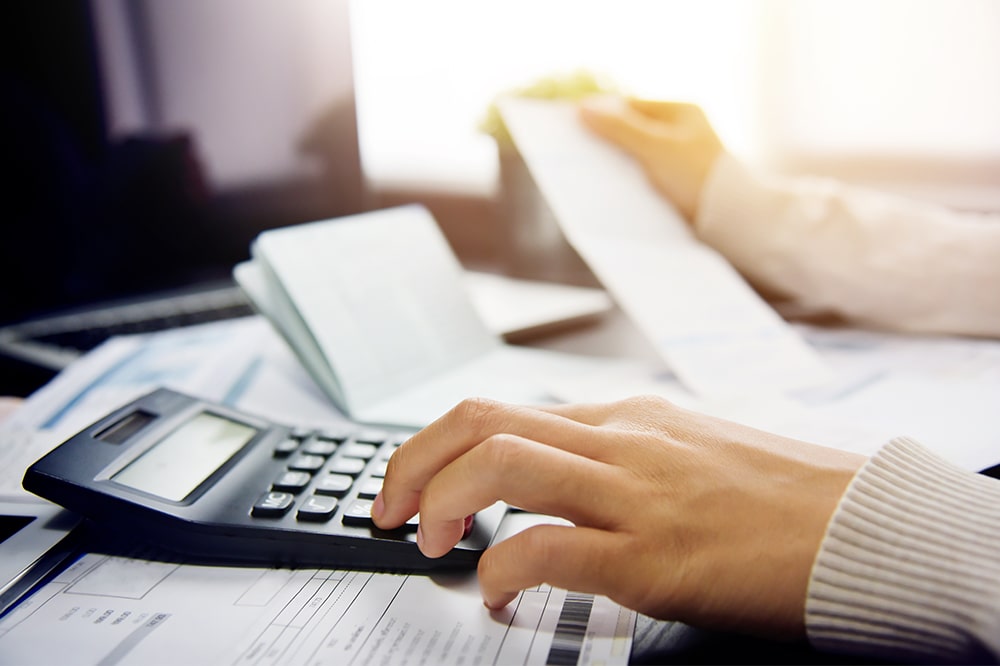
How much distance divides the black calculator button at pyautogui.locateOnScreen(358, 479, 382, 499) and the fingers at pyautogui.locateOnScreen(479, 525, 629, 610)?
9 centimetres

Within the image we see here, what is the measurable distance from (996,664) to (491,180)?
3.34 ft

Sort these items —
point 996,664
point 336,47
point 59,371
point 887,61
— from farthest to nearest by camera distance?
point 887,61
point 336,47
point 59,371
point 996,664

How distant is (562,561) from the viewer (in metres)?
0.29

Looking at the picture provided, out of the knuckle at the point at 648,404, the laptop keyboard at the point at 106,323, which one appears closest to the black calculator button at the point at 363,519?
the knuckle at the point at 648,404

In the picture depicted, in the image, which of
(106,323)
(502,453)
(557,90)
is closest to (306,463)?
(502,453)

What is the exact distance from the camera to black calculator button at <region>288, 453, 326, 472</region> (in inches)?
15.2

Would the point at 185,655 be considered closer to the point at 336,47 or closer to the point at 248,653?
the point at 248,653

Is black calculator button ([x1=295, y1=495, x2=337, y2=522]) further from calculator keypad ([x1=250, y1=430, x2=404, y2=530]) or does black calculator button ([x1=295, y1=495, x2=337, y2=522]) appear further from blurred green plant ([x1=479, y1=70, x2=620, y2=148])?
blurred green plant ([x1=479, y1=70, x2=620, y2=148])

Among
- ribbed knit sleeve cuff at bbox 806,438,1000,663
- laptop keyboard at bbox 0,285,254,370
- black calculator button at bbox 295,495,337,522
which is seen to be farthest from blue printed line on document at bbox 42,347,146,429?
ribbed knit sleeve cuff at bbox 806,438,1000,663

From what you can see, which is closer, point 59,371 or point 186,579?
point 186,579

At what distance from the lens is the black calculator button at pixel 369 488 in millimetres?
362

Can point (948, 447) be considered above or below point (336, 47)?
below

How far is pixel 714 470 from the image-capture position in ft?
1.03

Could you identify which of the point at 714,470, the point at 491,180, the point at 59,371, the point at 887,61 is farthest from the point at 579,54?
the point at 714,470
